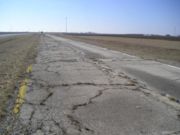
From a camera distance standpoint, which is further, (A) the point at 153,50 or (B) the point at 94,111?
(A) the point at 153,50

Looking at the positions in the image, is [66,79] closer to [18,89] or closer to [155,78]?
[18,89]

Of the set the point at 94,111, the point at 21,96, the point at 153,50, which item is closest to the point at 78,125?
the point at 94,111

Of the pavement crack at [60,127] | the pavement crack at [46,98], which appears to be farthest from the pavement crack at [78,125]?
the pavement crack at [46,98]

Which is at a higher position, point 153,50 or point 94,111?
point 94,111

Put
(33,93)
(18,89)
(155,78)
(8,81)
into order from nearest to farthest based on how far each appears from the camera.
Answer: (33,93) < (18,89) < (8,81) < (155,78)

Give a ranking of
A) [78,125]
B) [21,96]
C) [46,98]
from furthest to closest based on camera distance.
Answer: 1. [21,96]
2. [46,98]
3. [78,125]

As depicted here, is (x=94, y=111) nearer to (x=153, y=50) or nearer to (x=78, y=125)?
(x=78, y=125)

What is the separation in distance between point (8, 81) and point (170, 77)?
5859mm

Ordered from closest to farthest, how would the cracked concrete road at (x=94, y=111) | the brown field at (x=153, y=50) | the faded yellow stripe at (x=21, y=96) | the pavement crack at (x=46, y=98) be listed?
the cracked concrete road at (x=94, y=111), the faded yellow stripe at (x=21, y=96), the pavement crack at (x=46, y=98), the brown field at (x=153, y=50)

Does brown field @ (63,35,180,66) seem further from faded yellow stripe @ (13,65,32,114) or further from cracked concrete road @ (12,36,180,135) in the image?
faded yellow stripe @ (13,65,32,114)

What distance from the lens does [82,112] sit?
192 inches

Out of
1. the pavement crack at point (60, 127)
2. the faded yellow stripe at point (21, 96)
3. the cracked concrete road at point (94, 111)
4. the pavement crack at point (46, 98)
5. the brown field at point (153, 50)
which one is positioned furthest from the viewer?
the brown field at point (153, 50)

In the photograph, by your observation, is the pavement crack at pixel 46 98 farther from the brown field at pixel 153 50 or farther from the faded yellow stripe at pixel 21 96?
the brown field at pixel 153 50

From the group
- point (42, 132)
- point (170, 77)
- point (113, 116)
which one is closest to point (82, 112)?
point (113, 116)
